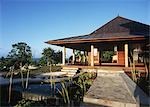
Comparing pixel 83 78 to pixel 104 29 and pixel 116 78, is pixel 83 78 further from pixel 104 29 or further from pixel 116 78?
pixel 104 29

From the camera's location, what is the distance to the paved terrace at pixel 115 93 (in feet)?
30.2

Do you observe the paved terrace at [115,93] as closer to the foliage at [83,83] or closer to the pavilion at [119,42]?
the foliage at [83,83]

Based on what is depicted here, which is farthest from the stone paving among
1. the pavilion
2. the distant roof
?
the pavilion

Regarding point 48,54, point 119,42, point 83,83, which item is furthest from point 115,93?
point 48,54

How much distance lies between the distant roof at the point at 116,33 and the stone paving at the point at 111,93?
303 cm

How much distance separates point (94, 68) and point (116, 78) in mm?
2923

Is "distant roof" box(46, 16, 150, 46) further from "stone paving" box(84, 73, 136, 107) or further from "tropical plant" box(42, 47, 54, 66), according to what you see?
"tropical plant" box(42, 47, 54, 66)

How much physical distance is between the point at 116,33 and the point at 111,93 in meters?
7.36

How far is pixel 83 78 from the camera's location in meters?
13.6

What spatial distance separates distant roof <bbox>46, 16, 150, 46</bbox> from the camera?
13742mm

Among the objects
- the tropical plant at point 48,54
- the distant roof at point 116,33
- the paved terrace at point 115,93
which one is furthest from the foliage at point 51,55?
the paved terrace at point 115,93

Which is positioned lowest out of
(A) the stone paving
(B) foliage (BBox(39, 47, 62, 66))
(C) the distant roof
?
(A) the stone paving

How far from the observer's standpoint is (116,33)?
1633 centimetres

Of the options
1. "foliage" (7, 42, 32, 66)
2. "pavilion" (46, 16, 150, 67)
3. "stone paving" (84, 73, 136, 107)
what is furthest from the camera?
"foliage" (7, 42, 32, 66)
